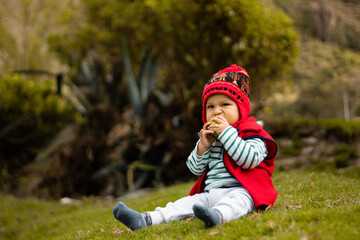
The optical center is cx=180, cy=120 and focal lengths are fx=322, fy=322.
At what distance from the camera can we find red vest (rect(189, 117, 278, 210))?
8.14ft

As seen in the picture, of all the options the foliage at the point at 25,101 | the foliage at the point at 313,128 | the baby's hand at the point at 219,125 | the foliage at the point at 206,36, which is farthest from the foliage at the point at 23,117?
the baby's hand at the point at 219,125

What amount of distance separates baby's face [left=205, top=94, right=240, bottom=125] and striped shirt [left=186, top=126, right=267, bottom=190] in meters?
0.21

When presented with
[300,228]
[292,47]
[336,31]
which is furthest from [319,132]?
[336,31]

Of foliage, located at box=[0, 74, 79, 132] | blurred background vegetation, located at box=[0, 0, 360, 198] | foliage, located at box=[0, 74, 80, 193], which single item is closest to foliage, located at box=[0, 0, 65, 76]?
foliage, located at box=[0, 74, 79, 132]

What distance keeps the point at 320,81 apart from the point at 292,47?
2428cm

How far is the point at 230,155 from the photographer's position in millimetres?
2455

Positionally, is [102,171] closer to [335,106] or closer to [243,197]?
[243,197]

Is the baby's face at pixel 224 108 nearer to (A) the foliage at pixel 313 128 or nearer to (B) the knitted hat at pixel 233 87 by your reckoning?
(B) the knitted hat at pixel 233 87

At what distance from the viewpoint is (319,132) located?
8.22 metres

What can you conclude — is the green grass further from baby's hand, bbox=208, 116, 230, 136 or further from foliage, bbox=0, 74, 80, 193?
foliage, bbox=0, 74, 80, 193

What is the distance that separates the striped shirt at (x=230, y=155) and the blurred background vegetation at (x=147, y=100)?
4214 millimetres

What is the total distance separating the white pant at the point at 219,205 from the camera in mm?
2342

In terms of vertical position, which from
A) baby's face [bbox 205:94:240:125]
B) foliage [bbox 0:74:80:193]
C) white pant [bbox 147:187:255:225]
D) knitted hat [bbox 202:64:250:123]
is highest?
knitted hat [bbox 202:64:250:123]

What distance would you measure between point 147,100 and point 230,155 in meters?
5.89
